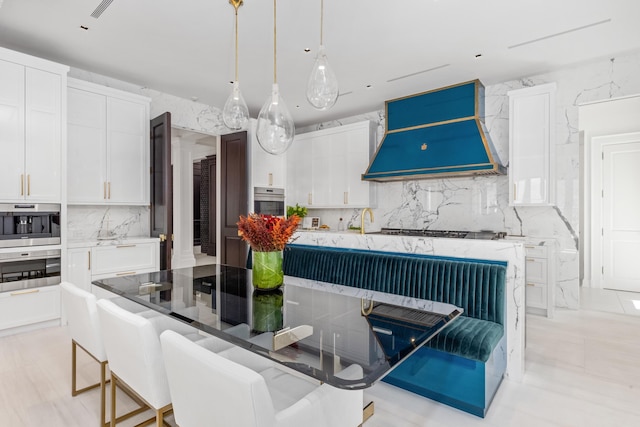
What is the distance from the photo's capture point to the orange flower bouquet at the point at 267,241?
6.37 ft

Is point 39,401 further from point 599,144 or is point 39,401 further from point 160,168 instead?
point 599,144

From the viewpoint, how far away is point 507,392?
7.29 feet

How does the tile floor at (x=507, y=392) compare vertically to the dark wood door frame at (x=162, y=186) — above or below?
below

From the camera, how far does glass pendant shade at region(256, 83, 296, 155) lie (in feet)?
6.63

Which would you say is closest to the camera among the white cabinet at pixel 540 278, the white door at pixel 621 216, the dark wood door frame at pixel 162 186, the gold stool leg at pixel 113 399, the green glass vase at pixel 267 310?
the green glass vase at pixel 267 310

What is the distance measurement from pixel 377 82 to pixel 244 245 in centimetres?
290

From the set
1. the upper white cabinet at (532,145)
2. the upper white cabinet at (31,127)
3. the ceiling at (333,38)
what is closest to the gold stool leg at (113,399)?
the upper white cabinet at (31,127)

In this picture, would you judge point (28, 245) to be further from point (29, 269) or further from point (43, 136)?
point (43, 136)

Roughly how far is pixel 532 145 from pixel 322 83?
313 cm

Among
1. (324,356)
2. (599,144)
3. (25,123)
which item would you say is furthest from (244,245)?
(599,144)

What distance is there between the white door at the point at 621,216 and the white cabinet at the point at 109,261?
6697 millimetres

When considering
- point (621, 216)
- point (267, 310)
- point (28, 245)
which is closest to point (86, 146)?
point (28, 245)

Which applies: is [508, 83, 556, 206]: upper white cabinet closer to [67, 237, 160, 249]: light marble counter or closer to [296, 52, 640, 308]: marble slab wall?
[296, 52, 640, 308]: marble slab wall

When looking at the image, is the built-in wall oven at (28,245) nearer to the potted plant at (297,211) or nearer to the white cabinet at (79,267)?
the white cabinet at (79,267)
